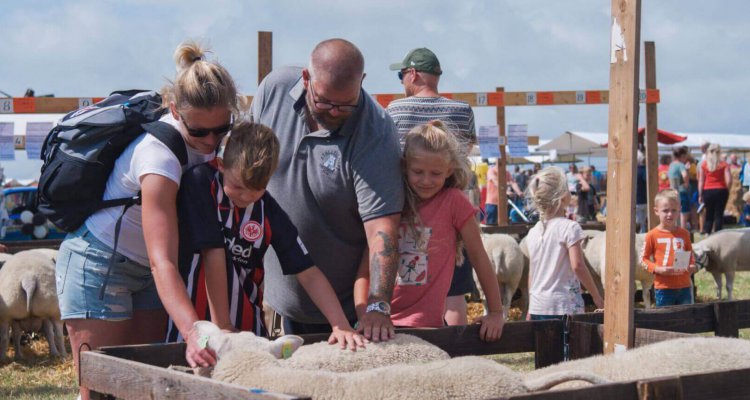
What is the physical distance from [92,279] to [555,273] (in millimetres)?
3524

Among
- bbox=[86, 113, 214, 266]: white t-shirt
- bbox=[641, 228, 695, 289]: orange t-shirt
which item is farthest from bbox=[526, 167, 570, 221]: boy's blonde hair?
bbox=[86, 113, 214, 266]: white t-shirt

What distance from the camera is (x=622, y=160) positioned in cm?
320

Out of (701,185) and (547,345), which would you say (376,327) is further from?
(701,185)

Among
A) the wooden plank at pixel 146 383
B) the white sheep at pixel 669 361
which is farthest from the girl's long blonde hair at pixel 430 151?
the wooden plank at pixel 146 383

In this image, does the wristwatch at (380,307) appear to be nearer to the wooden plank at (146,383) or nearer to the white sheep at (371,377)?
the white sheep at (371,377)

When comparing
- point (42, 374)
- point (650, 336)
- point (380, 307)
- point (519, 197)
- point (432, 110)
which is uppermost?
point (432, 110)

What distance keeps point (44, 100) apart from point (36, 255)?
251 centimetres

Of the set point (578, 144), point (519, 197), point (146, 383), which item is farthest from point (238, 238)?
point (578, 144)

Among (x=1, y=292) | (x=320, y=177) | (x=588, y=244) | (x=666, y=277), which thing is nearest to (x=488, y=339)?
(x=320, y=177)

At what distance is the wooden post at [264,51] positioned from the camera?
8102 mm

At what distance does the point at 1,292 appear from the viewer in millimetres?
7699

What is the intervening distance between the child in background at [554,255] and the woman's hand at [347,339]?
317cm

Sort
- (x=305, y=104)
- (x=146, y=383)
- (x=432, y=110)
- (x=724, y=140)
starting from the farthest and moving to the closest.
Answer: (x=724, y=140) < (x=432, y=110) < (x=305, y=104) < (x=146, y=383)

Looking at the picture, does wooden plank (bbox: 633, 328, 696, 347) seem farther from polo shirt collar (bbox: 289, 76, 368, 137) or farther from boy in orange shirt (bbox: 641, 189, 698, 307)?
boy in orange shirt (bbox: 641, 189, 698, 307)
